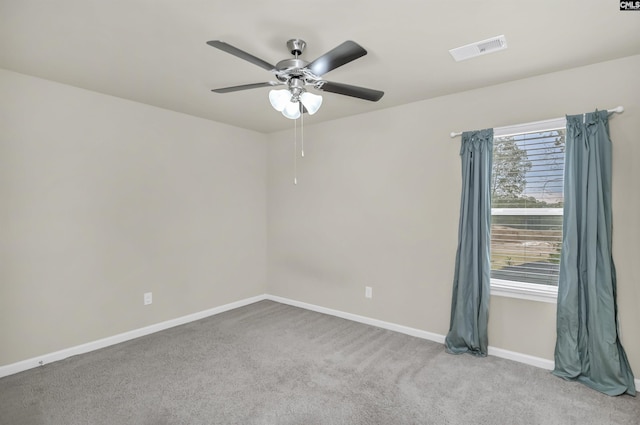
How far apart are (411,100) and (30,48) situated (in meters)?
3.19

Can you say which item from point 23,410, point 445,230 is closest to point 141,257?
point 23,410

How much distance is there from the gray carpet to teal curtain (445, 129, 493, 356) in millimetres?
196

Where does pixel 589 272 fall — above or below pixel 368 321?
above

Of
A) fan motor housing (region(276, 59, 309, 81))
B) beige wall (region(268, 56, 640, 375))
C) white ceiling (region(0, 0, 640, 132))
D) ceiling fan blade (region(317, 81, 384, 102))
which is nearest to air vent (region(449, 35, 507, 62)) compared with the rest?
white ceiling (region(0, 0, 640, 132))

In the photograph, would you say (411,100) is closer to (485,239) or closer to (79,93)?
(485,239)

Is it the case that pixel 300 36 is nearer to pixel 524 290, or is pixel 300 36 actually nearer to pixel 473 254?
A: pixel 473 254

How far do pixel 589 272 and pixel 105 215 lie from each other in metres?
4.27

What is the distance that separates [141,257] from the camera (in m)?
3.64

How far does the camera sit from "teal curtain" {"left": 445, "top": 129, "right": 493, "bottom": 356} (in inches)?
120

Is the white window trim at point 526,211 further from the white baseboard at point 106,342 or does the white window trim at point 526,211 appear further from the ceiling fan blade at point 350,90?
the white baseboard at point 106,342

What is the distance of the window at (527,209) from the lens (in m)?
2.87

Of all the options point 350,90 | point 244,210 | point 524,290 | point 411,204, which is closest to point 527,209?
point 524,290

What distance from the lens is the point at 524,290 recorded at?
116 inches

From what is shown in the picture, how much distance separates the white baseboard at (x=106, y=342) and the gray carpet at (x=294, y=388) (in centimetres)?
10
